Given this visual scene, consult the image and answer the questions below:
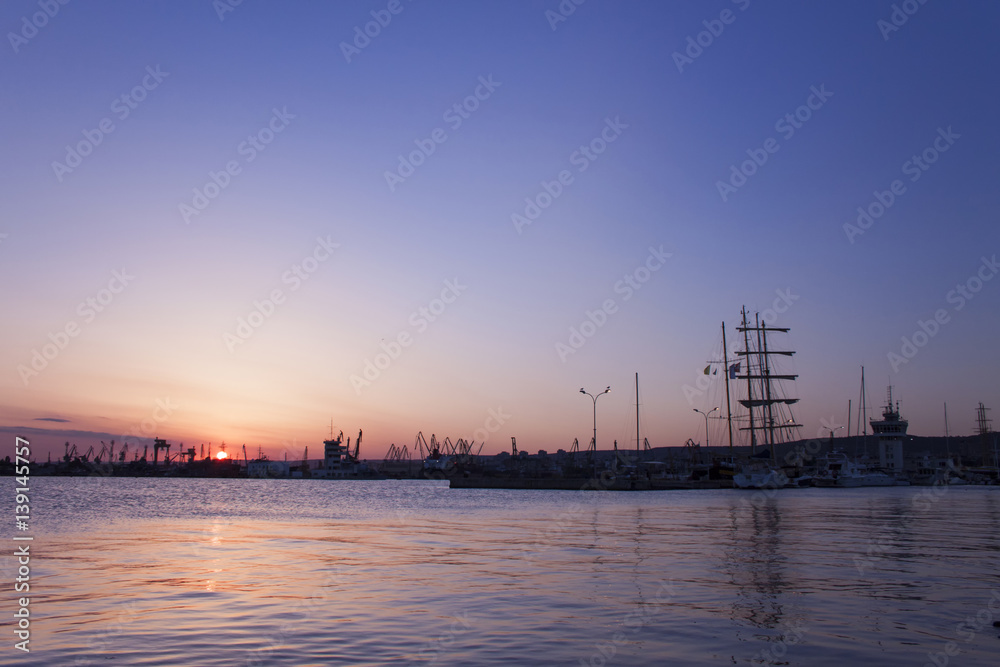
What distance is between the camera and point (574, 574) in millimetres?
25531

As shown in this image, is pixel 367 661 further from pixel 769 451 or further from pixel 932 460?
pixel 932 460

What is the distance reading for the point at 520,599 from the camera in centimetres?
2081

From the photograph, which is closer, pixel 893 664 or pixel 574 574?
pixel 893 664

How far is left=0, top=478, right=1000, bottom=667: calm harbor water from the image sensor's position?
14.9m

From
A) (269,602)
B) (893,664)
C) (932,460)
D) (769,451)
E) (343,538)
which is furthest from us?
(932,460)

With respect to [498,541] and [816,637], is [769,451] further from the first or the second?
[816,637]

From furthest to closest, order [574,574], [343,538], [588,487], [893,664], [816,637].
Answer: [588,487] → [343,538] → [574,574] → [816,637] → [893,664]

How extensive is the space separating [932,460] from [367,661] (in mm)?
192806

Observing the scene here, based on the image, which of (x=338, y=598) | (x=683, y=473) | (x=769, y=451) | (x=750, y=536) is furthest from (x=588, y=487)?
(x=338, y=598)

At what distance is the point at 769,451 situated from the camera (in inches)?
5645

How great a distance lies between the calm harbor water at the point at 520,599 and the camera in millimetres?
14938

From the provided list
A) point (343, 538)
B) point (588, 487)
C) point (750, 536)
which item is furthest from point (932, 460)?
point (343, 538)

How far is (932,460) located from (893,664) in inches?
7400

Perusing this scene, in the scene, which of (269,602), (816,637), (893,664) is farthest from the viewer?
(269,602)
